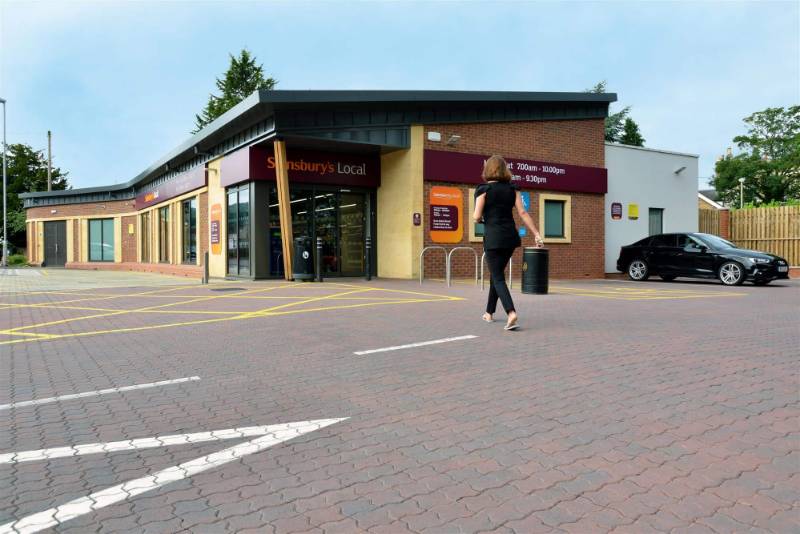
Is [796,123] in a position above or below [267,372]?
above

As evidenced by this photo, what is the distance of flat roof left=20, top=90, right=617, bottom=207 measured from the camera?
1434 cm

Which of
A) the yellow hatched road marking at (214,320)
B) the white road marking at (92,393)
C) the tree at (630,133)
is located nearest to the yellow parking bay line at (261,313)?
the yellow hatched road marking at (214,320)

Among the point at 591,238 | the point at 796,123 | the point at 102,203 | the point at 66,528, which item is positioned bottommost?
the point at 66,528

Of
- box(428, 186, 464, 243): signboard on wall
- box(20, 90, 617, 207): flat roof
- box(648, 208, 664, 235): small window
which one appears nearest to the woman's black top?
box(20, 90, 617, 207): flat roof

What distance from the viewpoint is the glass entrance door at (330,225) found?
16625 millimetres

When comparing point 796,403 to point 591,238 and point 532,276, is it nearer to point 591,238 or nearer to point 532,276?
point 532,276

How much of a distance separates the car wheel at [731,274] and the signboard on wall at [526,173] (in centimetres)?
570

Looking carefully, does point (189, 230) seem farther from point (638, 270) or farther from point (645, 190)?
point (645, 190)

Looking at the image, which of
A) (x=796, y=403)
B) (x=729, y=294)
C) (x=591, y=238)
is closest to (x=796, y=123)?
(x=591, y=238)

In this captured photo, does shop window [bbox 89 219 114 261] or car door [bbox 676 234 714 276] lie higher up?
shop window [bbox 89 219 114 261]

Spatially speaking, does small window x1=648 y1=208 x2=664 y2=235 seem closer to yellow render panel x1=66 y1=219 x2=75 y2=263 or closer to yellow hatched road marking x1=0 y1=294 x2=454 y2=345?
yellow hatched road marking x1=0 y1=294 x2=454 y2=345

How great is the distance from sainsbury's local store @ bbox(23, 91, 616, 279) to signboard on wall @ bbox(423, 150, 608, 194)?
4cm

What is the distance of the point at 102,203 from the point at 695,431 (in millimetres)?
36145

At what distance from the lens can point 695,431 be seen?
3.32 metres
